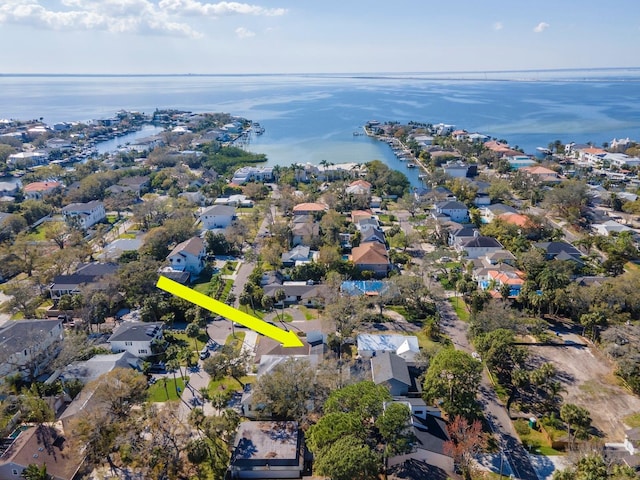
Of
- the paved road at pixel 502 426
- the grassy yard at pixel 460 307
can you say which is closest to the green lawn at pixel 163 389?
the paved road at pixel 502 426

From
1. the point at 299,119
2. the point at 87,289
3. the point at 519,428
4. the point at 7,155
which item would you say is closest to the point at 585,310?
the point at 519,428

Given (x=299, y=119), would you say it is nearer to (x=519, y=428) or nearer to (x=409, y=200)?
(x=409, y=200)

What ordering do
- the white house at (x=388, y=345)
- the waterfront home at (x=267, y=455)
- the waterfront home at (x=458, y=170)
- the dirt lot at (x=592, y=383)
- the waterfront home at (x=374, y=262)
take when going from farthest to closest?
the waterfront home at (x=458, y=170) → the waterfront home at (x=374, y=262) → the white house at (x=388, y=345) → the dirt lot at (x=592, y=383) → the waterfront home at (x=267, y=455)

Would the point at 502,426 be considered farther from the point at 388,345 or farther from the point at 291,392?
the point at 291,392

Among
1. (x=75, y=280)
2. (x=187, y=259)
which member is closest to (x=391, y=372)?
(x=187, y=259)

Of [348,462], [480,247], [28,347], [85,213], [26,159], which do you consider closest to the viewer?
[348,462]

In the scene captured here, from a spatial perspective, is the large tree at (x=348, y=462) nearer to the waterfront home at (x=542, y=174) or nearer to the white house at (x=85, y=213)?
the white house at (x=85, y=213)
